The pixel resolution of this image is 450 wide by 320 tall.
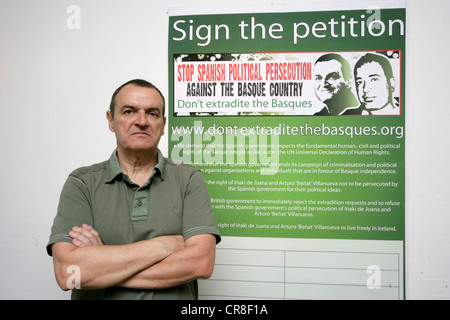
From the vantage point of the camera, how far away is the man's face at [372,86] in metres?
2.09

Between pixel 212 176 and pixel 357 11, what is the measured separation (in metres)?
1.37

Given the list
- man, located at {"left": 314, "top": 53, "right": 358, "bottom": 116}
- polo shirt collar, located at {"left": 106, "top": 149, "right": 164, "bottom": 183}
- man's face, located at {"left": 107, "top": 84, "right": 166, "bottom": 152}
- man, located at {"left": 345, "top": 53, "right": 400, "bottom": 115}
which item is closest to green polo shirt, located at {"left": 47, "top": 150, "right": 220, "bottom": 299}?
polo shirt collar, located at {"left": 106, "top": 149, "right": 164, "bottom": 183}

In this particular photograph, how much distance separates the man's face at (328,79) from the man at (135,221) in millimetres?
1022

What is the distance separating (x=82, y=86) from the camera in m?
2.26

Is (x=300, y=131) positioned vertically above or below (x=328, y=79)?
below

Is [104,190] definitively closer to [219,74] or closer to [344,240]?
[219,74]

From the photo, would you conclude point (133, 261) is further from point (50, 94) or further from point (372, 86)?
point (372, 86)

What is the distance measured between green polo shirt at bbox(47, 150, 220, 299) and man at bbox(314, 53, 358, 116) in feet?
3.37

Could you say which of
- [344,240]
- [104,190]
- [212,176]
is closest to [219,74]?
[212,176]

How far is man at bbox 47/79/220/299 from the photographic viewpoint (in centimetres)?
137

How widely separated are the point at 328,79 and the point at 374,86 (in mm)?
281

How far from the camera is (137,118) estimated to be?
1611 millimetres

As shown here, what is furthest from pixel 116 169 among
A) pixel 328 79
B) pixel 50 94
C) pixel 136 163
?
pixel 328 79

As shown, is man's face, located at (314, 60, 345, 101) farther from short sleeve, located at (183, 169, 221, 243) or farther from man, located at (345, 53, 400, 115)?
short sleeve, located at (183, 169, 221, 243)
